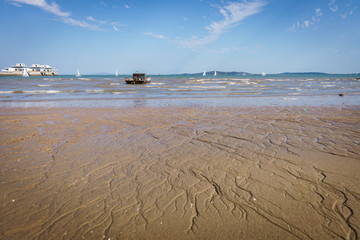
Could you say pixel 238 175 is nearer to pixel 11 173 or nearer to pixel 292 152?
pixel 292 152

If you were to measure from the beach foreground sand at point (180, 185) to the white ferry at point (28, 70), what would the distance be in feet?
413

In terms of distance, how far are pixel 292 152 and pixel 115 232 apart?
182 inches

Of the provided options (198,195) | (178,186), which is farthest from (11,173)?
(198,195)

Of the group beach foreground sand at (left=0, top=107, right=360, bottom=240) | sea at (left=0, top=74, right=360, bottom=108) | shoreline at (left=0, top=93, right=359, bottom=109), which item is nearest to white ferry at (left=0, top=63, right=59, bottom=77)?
sea at (left=0, top=74, right=360, bottom=108)

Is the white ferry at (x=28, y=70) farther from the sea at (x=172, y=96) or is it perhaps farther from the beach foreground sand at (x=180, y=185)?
the beach foreground sand at (x=180, y=185)

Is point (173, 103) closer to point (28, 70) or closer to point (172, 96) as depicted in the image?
point (172, 96)

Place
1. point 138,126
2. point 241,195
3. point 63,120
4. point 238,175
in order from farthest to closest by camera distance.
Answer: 1. point 63,120
2. point 138,126
3. point 238,175
4. point 241,195

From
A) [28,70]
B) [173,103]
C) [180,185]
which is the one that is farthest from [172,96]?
[28,70]

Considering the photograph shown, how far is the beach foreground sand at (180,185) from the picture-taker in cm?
262

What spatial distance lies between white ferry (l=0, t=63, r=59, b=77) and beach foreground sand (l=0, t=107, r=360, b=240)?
4956 inches

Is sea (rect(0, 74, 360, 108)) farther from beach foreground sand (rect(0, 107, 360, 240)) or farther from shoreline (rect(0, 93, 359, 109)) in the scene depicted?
beach foreground sand (rect(0, 107, 360, 240))

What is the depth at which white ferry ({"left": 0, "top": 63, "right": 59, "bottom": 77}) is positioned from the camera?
105 m

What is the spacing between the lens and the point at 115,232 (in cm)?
257

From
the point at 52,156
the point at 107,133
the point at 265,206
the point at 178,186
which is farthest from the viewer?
the point at 107,133
